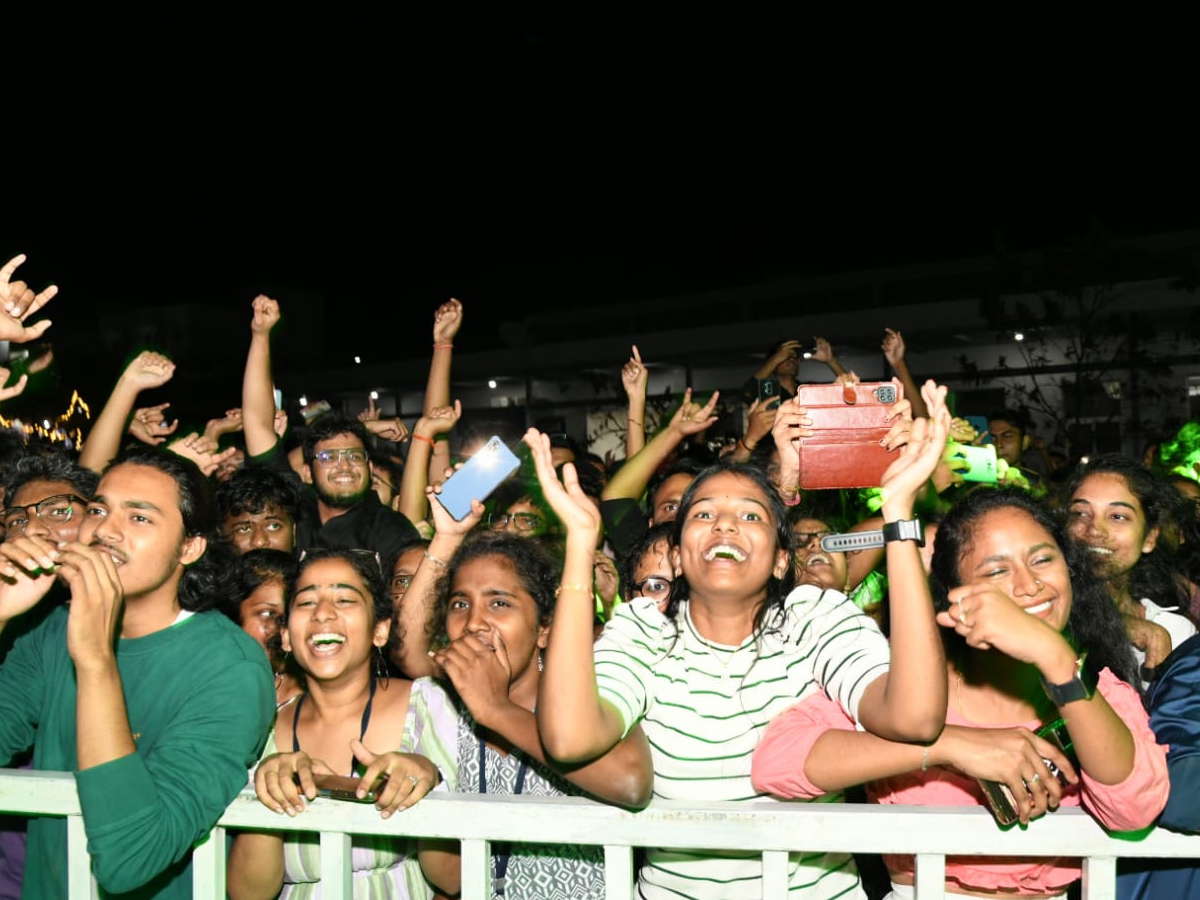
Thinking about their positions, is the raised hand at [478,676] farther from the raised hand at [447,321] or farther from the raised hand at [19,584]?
the raised hand at [447,321]

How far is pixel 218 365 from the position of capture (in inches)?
1335

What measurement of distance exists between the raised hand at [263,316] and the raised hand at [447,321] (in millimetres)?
867

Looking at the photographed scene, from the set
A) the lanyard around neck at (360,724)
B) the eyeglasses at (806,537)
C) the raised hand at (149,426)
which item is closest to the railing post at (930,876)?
the lanyard around neck at (360,724)

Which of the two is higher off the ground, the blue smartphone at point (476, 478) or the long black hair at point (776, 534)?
the blue smartphone at point (476, 478)

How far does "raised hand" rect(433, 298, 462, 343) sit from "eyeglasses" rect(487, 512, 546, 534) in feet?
5.18

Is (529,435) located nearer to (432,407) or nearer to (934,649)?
(934,649)

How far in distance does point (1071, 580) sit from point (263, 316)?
13.8 feet

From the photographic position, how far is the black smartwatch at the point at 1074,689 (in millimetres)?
1949

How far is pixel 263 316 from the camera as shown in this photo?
17.7ft

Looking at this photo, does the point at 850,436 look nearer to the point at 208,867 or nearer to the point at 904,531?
the point at 904,531

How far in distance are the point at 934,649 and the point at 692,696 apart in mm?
594

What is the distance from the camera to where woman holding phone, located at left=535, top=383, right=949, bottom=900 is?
2041mm

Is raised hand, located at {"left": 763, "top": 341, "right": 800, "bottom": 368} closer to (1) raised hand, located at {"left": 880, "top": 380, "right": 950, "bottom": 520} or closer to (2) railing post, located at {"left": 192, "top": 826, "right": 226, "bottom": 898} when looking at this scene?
(1) raised hand, located at {"left": 880, "top": 380, "right": 950, "bottom": 520}

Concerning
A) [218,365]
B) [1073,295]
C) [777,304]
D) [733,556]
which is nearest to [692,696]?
[733,556]
